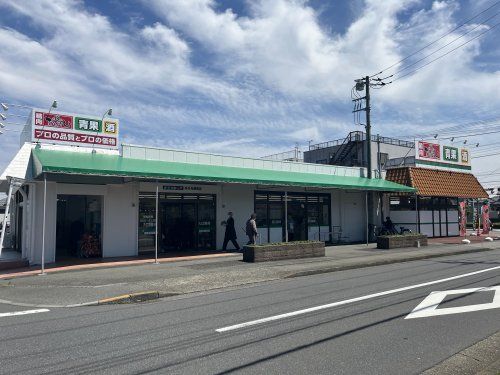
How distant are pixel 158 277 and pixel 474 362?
28.0 ft

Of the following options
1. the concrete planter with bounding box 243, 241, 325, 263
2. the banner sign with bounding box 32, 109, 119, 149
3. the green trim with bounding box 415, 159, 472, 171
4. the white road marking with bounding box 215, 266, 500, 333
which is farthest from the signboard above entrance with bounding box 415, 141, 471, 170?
the banner sign with bounding box 32, 109, 119, 149

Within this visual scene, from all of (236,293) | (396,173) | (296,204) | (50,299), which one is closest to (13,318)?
(50,299)

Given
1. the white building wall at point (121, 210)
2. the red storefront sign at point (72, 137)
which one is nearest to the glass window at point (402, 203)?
the white building wall at point (121, 210)

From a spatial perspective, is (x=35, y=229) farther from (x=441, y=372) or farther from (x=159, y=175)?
(x=441, y=372)

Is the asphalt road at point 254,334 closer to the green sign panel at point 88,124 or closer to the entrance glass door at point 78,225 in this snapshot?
the entrance glass door at point 78,225

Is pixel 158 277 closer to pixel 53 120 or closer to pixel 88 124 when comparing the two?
pixel 88 124

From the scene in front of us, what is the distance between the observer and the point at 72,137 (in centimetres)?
1644

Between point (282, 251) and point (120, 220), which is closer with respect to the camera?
point (282, 251)

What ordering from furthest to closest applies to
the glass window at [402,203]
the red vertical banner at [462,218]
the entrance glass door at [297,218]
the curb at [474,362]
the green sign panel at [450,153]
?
the green sign panel at [450,153], the red vertical banner at [462,218], the glass window at [402,203], the entrance glass door at [297,218], the curb at [474,362]

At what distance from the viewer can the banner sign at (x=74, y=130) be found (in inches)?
621

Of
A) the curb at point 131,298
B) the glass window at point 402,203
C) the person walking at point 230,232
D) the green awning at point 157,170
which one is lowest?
the curb at point 131,298

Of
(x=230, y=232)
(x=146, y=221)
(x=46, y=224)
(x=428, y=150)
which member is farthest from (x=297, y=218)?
(x=46, y=224)

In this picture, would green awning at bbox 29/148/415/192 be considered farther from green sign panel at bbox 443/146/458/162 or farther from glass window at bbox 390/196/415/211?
green sign panel at bbox 443/146/458/162

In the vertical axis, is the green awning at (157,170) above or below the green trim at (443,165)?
below
